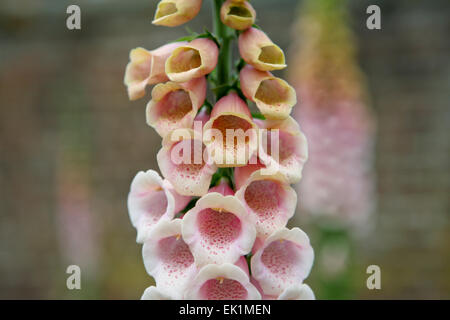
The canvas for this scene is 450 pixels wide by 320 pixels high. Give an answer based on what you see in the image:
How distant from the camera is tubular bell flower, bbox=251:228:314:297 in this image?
0.63 metres

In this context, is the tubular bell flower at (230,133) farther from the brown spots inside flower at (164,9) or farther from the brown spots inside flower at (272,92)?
the brown spots inside flower at (164,9)

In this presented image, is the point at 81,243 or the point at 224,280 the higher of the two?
the point at 224,280

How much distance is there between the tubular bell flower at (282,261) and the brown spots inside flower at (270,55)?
0.23 meters

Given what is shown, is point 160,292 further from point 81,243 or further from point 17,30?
point 17,30

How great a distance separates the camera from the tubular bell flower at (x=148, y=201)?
684mm

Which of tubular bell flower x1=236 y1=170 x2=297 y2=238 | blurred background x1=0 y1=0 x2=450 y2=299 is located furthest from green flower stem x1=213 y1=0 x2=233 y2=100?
blurred background x1=0 y1=0 x2=450 y2=299

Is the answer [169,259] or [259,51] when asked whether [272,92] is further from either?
[169,259]

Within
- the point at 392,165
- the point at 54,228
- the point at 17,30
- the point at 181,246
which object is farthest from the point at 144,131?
the point at 181,246

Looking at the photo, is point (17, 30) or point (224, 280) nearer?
point (224, 280)

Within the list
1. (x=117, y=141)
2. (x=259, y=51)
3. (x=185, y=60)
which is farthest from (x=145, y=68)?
(x=117, y=141)

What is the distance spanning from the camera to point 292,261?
2.20 feet

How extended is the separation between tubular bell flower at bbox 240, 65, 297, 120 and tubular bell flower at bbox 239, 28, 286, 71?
0.04 feet

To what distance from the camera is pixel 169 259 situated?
2.23ft

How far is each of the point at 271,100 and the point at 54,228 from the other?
2.64m
